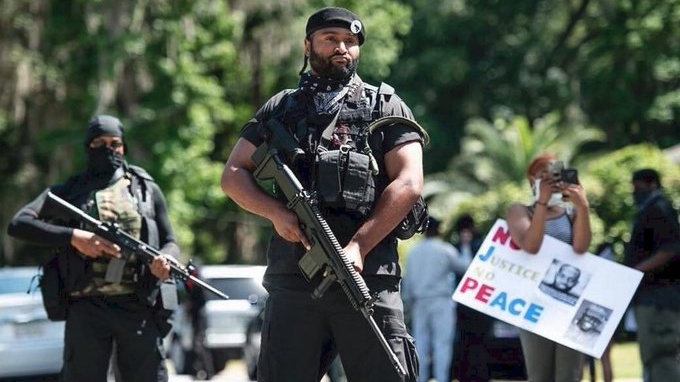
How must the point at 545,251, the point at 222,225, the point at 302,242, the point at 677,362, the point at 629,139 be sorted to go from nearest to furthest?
the point at 302,242 → the point at 545,251 → the point at 677,362 → the point at 222,225 → the point at 629,139

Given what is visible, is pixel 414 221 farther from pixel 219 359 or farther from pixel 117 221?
pixel 219 359

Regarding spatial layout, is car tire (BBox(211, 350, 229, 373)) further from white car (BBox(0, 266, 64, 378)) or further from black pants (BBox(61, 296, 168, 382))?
black pants (BBox(61, 296, 168, 382))

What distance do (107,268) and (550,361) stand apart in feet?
7.90

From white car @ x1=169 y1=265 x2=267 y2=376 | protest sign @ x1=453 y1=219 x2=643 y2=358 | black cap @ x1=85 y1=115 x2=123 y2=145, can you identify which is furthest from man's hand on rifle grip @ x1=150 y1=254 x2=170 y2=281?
white car @ x1=169 y1=265 x2=267 y2=376

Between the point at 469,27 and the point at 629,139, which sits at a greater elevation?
the point at 469,27

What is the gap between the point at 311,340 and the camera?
16.9 ft

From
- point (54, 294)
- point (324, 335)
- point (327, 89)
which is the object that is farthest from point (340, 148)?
point (54, 294)

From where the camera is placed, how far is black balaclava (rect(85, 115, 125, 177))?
713cm

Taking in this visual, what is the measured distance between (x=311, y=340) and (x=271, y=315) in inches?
7.2

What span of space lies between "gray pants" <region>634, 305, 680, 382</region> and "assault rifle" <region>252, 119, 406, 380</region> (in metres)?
3.54

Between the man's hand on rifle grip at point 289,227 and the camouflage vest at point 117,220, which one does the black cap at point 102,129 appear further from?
the man's hand on rifle grip at point 289,227

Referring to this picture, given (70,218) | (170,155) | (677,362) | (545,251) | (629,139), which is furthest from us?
(629,139)

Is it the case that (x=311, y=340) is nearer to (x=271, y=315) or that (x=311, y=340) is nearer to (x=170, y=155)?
(x=271, y=315)

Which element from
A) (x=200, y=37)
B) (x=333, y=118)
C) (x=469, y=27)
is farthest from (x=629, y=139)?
(x=333, y=118)
